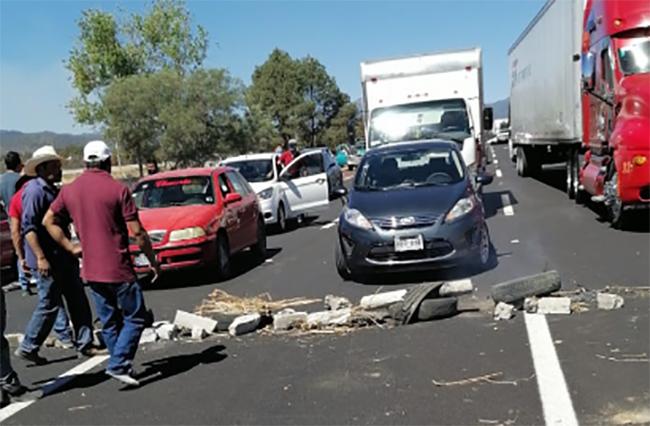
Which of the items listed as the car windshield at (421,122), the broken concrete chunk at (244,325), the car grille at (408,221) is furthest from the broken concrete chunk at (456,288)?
the car windshield at (421,122)

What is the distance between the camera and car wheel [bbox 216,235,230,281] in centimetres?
1118

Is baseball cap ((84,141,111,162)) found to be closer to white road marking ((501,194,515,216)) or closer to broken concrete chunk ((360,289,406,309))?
broken concrete chunk ((360,289,406,309))

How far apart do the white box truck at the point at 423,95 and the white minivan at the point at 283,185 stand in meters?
1.51

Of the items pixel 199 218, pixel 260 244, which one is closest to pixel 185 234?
pixel 199 218

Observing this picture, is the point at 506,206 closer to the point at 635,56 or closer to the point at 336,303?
the point at 635,56

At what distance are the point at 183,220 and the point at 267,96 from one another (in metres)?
62.1

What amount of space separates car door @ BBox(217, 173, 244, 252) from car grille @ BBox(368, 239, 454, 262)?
280 centimetres

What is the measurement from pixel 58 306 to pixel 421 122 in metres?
10.6

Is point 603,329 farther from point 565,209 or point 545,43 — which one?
point 545,43

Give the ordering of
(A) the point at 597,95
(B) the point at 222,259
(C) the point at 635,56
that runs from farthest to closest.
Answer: (A) the point at 597,95 → (C) the point at 635,56 → (B) the point at 222,259

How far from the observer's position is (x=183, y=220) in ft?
35.8

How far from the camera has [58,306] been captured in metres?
7.29

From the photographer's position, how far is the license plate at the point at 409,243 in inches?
374

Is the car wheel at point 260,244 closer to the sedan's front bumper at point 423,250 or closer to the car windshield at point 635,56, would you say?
the sedan's front bumper at point 423,250
